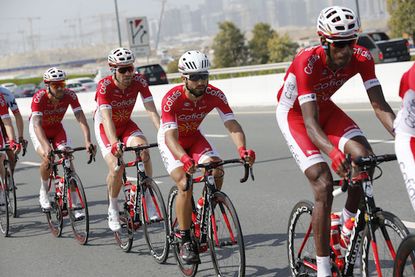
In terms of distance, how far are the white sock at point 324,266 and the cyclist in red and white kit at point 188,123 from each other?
1584 millimetres

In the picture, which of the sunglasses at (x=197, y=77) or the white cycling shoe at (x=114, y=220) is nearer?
the sunglasses at (x=197, y=77)

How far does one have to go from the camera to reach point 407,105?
192 inches

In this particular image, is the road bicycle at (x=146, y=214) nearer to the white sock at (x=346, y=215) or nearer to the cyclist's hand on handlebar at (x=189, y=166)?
the cyclist's hand on handlebar at (x=189, y=166)

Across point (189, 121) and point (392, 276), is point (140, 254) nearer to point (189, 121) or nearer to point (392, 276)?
point (189, 121)

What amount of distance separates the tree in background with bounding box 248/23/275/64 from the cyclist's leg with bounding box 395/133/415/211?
9424 centimetres

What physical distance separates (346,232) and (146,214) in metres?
3.27

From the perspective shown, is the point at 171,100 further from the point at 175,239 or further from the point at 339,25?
the point at 339,25

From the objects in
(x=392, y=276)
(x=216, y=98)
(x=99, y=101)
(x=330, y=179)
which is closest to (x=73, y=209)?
(x=99, y=101)

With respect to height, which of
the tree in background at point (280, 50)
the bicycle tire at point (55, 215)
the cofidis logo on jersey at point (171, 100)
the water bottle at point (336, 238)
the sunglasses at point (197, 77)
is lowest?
the tree in background at point (280, 50)

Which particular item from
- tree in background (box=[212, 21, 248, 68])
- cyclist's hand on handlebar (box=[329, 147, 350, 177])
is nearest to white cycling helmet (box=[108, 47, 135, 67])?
cyclist's hand on handlebar (box=[329, 147, 350, 177])

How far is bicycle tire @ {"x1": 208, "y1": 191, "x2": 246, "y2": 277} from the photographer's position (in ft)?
22.1

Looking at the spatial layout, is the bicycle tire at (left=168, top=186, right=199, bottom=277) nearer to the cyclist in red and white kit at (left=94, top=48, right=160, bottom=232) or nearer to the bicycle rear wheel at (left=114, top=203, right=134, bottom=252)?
the bicycle rear wheel at (left=114, top=203, right=134, bottom=252)

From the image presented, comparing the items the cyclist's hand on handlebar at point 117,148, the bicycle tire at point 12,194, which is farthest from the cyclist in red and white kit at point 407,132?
the bicycle tire at point 12,194

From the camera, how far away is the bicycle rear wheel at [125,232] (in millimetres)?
8953
